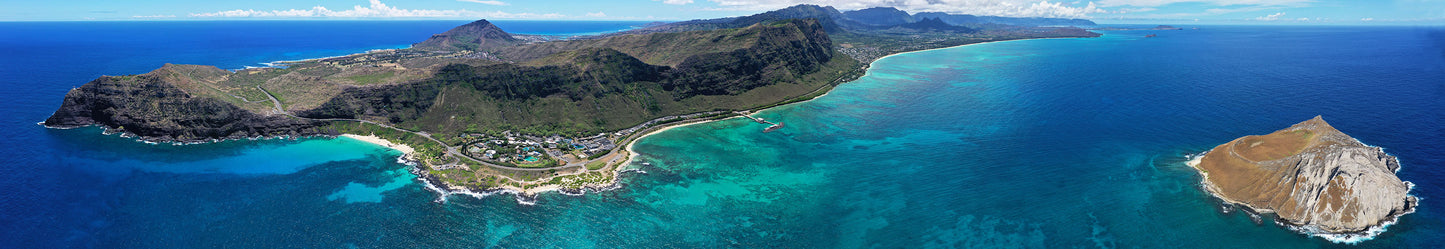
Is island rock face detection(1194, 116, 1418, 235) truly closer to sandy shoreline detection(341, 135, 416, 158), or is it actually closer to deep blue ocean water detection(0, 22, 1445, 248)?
deep blue ocean water detection(0, 22, 1445, 248)

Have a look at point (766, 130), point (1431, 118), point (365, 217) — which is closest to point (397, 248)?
point (365, 217)

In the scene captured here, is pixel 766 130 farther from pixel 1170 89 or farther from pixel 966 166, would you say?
pixel 1170 89

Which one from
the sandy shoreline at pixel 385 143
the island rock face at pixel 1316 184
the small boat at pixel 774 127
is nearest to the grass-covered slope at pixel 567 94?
the sandy shoreline at pixel 385 143

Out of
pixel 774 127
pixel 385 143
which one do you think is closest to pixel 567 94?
pixel 385 143

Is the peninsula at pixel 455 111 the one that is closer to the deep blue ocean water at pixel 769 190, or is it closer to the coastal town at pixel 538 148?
the coastal town at pixel 538 148

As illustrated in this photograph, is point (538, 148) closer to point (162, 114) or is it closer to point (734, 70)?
point (734, 70)

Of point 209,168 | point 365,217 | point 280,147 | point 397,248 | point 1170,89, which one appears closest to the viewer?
point 397,248

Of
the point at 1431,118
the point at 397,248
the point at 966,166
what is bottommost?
the point at 397,248
